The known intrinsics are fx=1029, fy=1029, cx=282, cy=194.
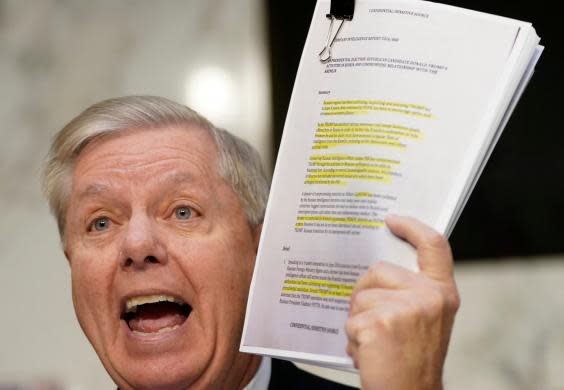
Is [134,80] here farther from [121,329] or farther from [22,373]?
[121,329]

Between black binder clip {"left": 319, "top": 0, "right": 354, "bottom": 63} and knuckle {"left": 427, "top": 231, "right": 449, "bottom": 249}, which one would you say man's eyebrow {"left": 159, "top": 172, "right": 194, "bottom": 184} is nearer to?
black binder clip {"left": 319, "top": 0, "right": 354, "bottom": 63}

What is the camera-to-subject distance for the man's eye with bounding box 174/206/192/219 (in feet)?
5.91

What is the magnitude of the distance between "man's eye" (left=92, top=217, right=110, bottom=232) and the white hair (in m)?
0.11

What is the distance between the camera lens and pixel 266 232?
143 centimetres

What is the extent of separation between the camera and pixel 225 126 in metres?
3.17

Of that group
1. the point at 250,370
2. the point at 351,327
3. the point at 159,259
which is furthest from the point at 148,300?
the point at 351,327

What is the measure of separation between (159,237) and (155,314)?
15 cm

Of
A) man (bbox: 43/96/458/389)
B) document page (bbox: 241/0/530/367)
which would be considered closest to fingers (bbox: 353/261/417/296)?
document page (bbox: 241/0/530/367)

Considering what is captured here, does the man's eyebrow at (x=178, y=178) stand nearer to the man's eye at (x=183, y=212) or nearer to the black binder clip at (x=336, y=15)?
the man's eye at (x=183, y=212)

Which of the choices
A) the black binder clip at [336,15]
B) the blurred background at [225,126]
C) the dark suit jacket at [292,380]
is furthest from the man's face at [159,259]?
the blurred background at [225,126]

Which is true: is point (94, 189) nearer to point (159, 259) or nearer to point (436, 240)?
point (159, 259)

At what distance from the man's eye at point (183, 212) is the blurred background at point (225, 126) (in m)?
1.28

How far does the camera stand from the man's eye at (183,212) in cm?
180

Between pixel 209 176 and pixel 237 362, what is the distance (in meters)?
0.34
